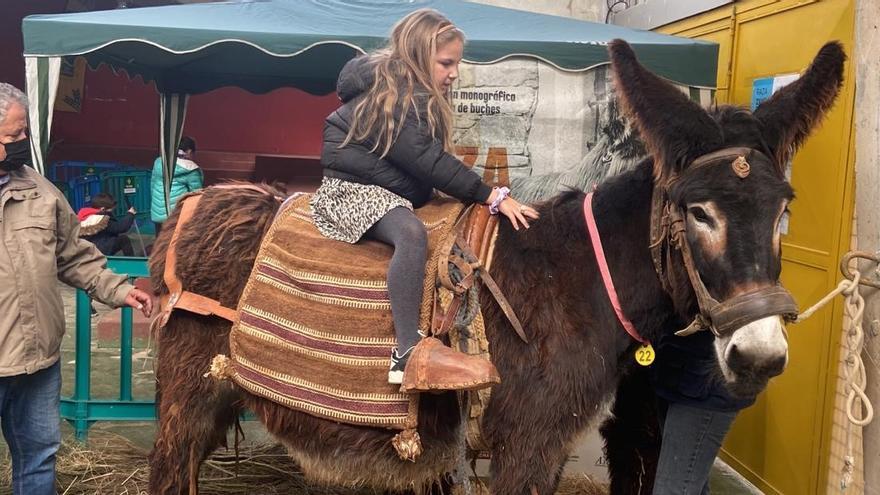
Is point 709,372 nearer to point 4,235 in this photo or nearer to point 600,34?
point 4,235

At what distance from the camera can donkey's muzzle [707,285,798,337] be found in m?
1.90

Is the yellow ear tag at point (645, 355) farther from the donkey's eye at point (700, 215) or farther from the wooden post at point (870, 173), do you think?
the wooden post at point (870, 173)

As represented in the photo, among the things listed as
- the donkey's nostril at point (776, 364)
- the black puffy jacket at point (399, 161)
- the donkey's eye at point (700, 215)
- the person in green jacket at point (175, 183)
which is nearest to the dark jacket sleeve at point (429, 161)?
the black puffy jacket at point (399, 161)

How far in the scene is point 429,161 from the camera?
2365 mm

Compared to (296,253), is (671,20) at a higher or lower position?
higher

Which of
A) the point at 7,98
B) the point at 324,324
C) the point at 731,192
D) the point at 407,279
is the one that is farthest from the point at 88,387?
the point at 731,192

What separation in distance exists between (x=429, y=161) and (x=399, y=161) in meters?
0.11

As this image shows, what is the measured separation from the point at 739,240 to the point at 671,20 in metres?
4.45

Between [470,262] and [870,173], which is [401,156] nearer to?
[470,262]

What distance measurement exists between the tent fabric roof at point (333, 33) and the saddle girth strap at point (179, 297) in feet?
7.32

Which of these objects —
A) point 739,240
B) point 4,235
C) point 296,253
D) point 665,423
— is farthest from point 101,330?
point 739,240

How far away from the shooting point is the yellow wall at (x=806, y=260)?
3.47 meters

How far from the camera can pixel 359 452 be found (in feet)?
8.35

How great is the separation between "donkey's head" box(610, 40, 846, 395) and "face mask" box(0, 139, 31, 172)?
213cm
